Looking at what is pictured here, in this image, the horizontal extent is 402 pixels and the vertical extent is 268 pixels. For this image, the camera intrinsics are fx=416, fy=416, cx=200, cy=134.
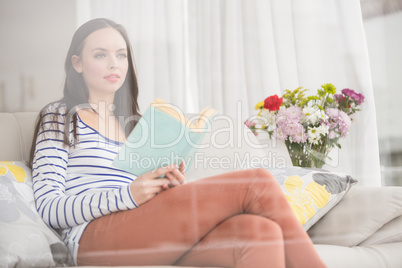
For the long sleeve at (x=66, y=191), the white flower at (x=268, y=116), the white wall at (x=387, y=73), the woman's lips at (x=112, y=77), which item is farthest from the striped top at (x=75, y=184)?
the white wall at (x=387, y=73)

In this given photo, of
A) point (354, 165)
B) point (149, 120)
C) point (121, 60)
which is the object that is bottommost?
point (354, 165)

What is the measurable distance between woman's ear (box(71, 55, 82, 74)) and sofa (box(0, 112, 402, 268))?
114 mm

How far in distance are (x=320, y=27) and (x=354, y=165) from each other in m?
0.30

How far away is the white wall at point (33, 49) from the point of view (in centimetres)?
68

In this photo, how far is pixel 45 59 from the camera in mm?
689

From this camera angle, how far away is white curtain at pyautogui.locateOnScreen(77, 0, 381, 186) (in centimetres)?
74

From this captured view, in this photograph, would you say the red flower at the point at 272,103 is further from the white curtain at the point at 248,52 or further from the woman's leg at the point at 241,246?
the woman's leg at the point at 241,246

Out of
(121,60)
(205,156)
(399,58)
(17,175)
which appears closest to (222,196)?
(205,156)

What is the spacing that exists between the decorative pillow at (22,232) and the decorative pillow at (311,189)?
0.42m

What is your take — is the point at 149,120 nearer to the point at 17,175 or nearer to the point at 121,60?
the point at 121,60

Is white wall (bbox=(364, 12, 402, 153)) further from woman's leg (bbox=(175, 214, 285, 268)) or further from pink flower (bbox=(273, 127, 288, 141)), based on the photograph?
woman's leg (bbox=(175, 214, 285, 268))

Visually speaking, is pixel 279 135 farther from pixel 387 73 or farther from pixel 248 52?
pixel 387 73

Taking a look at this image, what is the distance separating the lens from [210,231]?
73 centimetres

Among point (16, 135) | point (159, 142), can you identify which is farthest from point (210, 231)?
point (16, 135)
